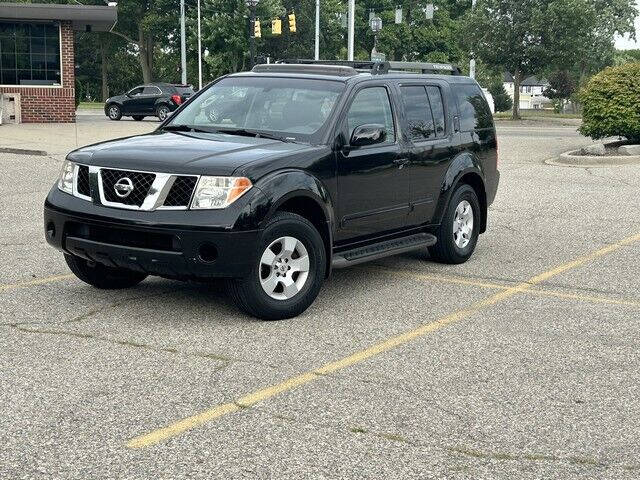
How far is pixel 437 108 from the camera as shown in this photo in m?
8.91

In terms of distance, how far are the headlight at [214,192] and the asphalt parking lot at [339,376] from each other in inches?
33.9

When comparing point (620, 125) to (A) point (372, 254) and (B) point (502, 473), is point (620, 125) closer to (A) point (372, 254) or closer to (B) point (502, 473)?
(A) point (372, 254)

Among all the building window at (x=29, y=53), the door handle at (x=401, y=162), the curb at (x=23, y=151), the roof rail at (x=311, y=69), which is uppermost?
the building window at (x=29, y=53)

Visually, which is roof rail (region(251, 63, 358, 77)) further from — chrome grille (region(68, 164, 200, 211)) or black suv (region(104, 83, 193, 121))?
black suv (region(104, 83, 193, 121))

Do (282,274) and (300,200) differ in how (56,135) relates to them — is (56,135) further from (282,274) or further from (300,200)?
(282,274)

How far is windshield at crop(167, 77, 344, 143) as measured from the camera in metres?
7.60

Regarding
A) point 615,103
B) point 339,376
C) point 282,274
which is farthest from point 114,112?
point 339,376

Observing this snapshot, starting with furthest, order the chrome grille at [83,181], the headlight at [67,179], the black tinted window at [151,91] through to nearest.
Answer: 1. the black tinted window at [151,91]
2. the headlight at [67,179]
3. the chrome grille at [83,181]

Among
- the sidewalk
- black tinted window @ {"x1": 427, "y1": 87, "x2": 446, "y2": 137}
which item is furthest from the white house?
black tinted window @ {"x1": 427, "y1": 87, "x2": 446, "y2": 137}

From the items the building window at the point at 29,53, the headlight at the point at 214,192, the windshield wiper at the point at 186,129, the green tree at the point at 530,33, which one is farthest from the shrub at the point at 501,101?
the headlight at the point at 214,192

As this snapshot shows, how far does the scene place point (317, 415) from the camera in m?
4.89

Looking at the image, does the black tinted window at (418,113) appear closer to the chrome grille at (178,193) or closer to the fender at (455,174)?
the fender at (455,174)

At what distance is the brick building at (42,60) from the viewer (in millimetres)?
30828

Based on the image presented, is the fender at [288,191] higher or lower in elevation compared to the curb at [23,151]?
higher
